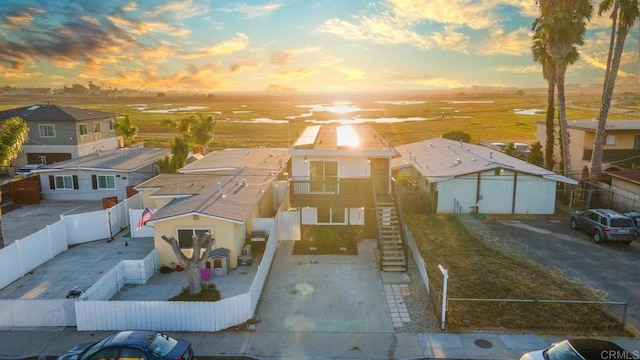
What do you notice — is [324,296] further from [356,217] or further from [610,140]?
[610,140]

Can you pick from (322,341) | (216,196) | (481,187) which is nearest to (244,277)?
(216,196)

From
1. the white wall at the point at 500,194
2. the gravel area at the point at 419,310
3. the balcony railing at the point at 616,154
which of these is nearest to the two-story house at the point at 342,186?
the gravel area at the point at 419,310

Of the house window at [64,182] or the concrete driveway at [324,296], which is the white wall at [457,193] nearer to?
the concrete driveway at [324,296]

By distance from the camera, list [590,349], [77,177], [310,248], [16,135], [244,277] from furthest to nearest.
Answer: [77,177] → [310,248] → [16,135] → [244,277] → [590,349]

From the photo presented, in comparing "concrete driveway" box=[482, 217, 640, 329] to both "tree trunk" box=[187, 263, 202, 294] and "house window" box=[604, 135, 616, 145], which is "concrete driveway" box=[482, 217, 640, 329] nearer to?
"house window" box=[604, 135, 616, 145]

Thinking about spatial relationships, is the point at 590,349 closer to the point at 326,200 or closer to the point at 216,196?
the point at 326,200
